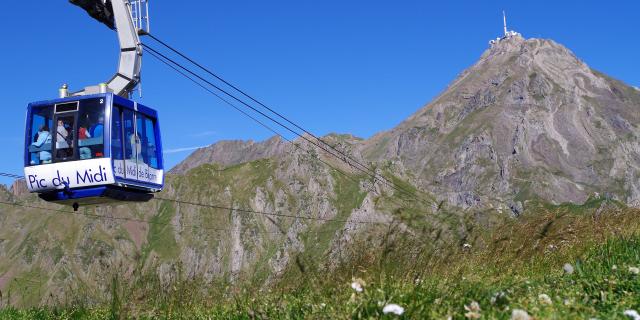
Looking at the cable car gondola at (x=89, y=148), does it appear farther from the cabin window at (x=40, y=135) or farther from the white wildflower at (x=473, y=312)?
the white wildflower at (x=473, y=312)

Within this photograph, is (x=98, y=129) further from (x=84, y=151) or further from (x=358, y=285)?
(x=358, y=285)

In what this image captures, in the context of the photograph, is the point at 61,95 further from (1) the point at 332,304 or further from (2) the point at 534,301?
(2) the point at 534,301

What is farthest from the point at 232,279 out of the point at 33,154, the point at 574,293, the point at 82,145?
the point at 33,154

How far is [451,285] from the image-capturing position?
5.90 m

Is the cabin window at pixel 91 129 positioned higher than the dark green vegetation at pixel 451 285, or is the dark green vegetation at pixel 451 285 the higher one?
the cabin window at pixel 91 129

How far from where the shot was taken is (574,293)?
5797mm

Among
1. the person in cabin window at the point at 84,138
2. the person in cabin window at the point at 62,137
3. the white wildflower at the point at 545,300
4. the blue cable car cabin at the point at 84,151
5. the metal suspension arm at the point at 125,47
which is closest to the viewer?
the white wildflower at the point at 545,300

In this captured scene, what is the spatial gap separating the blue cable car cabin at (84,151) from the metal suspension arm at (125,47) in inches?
42.2

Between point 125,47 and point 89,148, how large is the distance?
3972 millimetres

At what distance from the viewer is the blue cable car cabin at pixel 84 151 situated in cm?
1611

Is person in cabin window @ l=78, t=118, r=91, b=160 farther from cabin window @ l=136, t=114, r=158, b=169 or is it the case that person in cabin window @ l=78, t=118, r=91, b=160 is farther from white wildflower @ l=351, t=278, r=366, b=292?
white wildflower @ l=351, t=278, r=366, b=292

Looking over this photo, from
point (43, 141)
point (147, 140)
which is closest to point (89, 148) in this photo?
point (43, 141)

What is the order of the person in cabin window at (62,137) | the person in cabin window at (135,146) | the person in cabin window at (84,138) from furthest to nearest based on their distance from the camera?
the person in cabin window at (135,146)
the person in cabin window at (62,137)
the person in cabin window at (84,138)

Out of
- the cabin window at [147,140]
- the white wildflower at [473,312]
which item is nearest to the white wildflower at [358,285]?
the white wildflower at [473,312]
